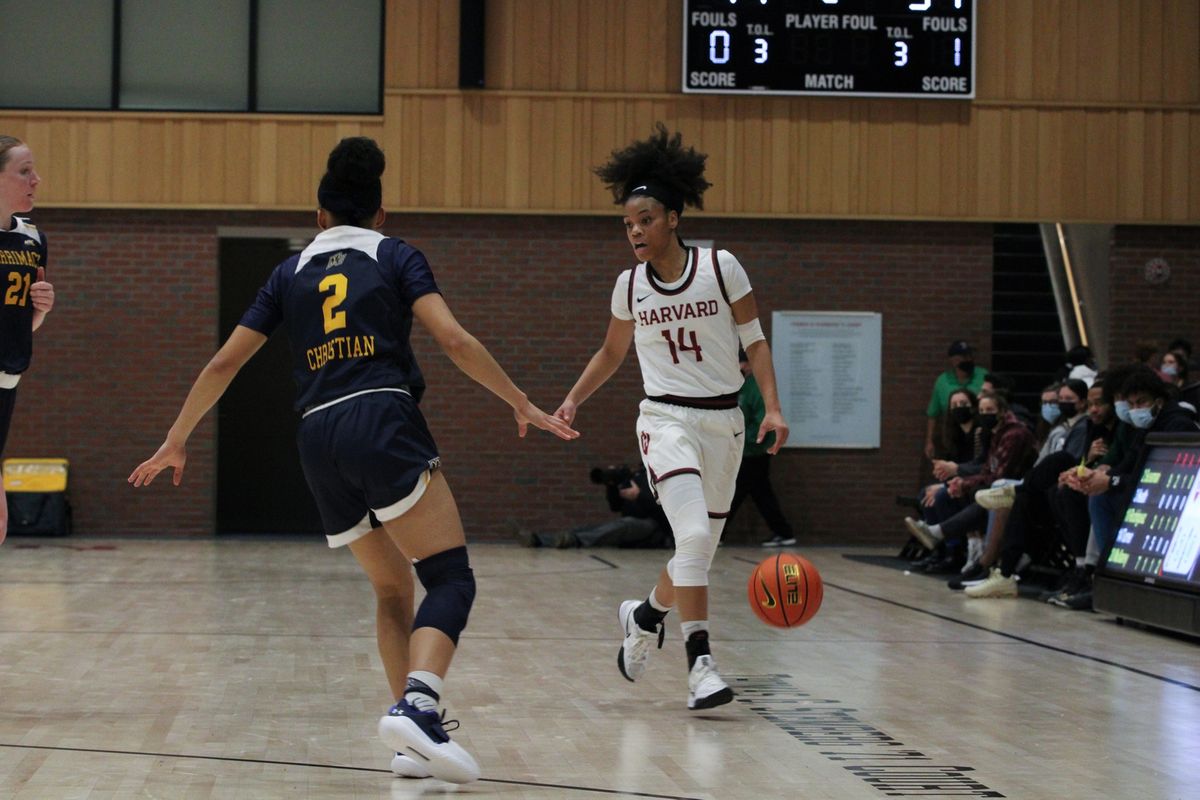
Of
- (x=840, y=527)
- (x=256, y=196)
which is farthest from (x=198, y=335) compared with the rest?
(x=840, y=527)

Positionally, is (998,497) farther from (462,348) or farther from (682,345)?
(462,348)

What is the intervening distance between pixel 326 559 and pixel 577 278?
14.0ft

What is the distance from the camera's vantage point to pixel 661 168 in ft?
21.3

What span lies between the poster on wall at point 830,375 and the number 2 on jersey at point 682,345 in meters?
9.95

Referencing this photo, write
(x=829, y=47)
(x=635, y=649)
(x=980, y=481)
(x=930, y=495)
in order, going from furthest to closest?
(x=829, y=47)
(x=930, y=495)
(x=980, y=481)
(x=635, y=649)

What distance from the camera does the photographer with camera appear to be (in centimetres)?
1498

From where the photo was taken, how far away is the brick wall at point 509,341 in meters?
15.9

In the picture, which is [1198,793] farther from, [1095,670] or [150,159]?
[150,159]

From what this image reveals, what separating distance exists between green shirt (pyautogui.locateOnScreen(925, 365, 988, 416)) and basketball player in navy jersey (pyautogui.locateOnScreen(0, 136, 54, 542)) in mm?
11303

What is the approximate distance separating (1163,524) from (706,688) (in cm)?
420

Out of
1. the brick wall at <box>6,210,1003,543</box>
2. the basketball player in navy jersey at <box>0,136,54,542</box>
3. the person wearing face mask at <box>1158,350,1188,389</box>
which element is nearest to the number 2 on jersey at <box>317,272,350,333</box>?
the basketball player in navy jersey at <box>0,136,54,542</box>

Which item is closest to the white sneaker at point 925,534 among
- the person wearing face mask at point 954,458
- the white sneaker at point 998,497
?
the person wearing face mask at point 954,458

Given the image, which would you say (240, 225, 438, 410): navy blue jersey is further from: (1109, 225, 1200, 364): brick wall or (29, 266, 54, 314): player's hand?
(1109, 225, 1200, 364): brick wall

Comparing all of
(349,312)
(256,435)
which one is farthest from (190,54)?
(349,312)
